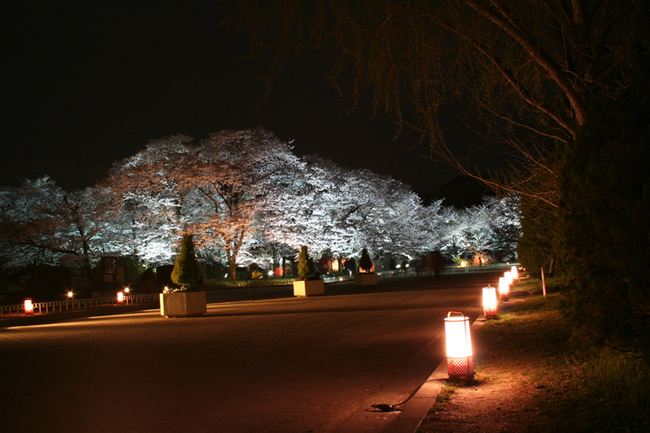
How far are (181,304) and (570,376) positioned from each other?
1477cm

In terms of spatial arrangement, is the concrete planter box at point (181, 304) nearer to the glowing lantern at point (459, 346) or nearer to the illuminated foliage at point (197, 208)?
the glowing lantern at point (459, 346)

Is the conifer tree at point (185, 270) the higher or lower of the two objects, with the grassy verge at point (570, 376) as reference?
higher

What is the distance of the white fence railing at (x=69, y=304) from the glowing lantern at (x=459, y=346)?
19.5 metres

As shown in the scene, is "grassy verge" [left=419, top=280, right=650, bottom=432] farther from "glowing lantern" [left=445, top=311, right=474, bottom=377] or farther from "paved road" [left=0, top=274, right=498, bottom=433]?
"paved road" [left=0, top=274, right=498, bottom=433]

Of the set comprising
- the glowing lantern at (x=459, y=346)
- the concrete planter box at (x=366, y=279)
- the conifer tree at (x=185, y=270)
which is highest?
the conifer tree at (x=185, y=270)

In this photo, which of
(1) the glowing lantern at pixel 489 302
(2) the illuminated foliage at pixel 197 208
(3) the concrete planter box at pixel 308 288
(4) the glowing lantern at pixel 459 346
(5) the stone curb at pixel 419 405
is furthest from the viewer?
(2) the illuminated foliage at pixel 197 208

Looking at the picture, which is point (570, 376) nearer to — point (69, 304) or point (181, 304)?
point (181, 304)

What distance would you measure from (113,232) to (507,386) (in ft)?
114

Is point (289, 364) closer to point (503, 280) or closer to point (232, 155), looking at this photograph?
point (503, 280)

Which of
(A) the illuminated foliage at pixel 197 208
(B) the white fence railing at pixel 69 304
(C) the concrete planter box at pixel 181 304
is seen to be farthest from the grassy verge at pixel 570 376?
(A) the illuminated foliage at pixel 197 208

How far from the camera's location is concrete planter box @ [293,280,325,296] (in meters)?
27.1

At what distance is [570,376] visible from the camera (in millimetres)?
5977

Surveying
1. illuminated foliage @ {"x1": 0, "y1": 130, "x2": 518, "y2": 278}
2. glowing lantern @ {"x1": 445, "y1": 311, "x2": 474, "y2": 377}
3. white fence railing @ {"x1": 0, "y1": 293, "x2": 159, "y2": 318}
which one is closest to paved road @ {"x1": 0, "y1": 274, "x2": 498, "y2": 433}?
glowing lantern @ {"x1": 445, "y1": 311, "x2": 474, "y2": 377}

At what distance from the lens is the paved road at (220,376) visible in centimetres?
534
